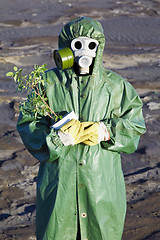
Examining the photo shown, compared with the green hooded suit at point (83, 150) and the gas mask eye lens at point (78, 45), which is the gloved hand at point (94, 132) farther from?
the gas mask eye lens at point (78, 45)

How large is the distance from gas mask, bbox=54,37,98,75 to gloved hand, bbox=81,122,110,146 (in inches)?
15.5

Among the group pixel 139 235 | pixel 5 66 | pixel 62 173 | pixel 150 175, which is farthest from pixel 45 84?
pixel 5 66

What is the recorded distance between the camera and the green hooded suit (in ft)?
9.26

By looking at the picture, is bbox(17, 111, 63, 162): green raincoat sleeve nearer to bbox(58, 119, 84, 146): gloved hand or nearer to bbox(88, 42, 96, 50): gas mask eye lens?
bbox(58, 119, 84, 146): gloved hand

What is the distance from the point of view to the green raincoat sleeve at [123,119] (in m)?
2.81

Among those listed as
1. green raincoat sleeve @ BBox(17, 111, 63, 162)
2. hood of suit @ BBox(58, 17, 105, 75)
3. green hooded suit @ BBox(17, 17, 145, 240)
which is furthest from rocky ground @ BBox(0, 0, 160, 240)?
hood of suit @ BBox(58, 17, 105, 75)

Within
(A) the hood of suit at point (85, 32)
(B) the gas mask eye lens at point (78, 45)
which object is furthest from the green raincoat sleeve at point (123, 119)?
(B) the gas mask eye lens at point (78, 45)

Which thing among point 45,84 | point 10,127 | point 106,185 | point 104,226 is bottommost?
point 10,127

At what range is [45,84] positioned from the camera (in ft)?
9.49

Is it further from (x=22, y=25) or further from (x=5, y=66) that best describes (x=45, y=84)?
(x=22, y=25)

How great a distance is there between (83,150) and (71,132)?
0.78 ft

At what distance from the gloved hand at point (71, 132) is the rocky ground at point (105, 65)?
7.35 ft

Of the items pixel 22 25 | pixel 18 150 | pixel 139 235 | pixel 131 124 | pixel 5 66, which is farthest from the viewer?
pixel 22 25

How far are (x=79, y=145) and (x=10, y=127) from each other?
15.8 feet
